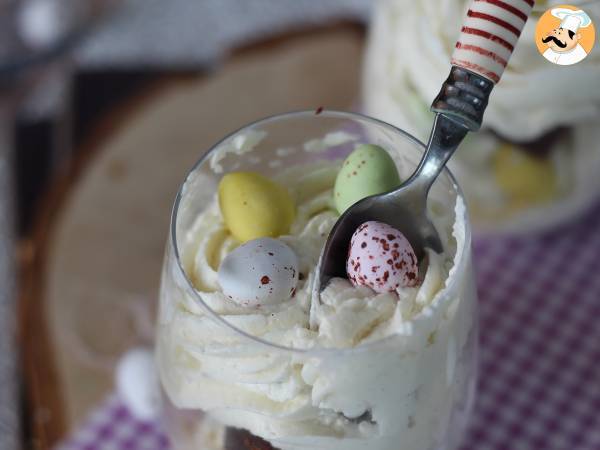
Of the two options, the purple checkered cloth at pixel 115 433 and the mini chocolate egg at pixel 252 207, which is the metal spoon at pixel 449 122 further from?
the purple checkered cloth at pixel 115 433

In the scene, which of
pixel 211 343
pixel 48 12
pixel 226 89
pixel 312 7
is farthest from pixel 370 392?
pixel 312 7

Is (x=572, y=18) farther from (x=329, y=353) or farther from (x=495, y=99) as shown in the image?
(x=329, y=353)

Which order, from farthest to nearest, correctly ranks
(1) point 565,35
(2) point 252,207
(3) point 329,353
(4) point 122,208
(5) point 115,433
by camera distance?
(4) point 122,208
(5) point 115,433
(1) point 565,35
(2) point 252,207
(3) point 329,353

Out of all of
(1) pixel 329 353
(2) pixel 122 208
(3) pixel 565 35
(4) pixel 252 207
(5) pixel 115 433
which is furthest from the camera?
(2) pixel 122 208

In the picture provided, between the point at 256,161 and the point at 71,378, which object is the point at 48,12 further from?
the point at 256,161

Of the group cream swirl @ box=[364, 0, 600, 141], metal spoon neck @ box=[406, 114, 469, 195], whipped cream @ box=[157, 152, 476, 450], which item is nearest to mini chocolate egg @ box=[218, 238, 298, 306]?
whipped cream @ box=[157, 152, 476, 450]

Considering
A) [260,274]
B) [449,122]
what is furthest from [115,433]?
[449,122]

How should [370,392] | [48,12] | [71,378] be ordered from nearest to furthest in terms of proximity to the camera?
1. [370,392]
2. [71,378]
3. [48,12]
